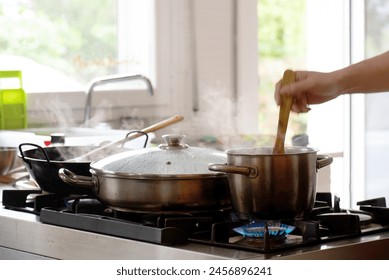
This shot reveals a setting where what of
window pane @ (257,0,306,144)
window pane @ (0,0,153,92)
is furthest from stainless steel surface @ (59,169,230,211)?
window pane @ (257,0,306,144)

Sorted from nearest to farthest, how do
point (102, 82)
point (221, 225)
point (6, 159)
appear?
point (221, 225) < point (6, 159) < point (102, 82)

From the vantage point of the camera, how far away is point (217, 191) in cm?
158

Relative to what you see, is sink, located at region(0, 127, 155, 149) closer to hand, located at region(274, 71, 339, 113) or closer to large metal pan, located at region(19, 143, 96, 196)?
large metal pan, located at region(19, 143, 96, 196)

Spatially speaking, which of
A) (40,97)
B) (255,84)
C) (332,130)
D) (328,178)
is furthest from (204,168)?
(332,130)

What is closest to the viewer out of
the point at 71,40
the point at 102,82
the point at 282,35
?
the point at 102,82

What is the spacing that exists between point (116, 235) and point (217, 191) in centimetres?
21

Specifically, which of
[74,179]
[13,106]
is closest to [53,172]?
[74,179]

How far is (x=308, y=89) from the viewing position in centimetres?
162

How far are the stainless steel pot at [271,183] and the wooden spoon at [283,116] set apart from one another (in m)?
0.05

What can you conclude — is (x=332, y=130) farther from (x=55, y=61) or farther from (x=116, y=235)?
(x=116, y=235)

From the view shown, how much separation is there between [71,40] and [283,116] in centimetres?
224

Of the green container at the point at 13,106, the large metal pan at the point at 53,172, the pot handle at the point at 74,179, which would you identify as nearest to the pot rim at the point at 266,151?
the pot handle at the point at 74,179

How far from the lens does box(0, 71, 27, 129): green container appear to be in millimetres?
3139

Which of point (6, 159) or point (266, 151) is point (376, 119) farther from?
point (266, 151)
